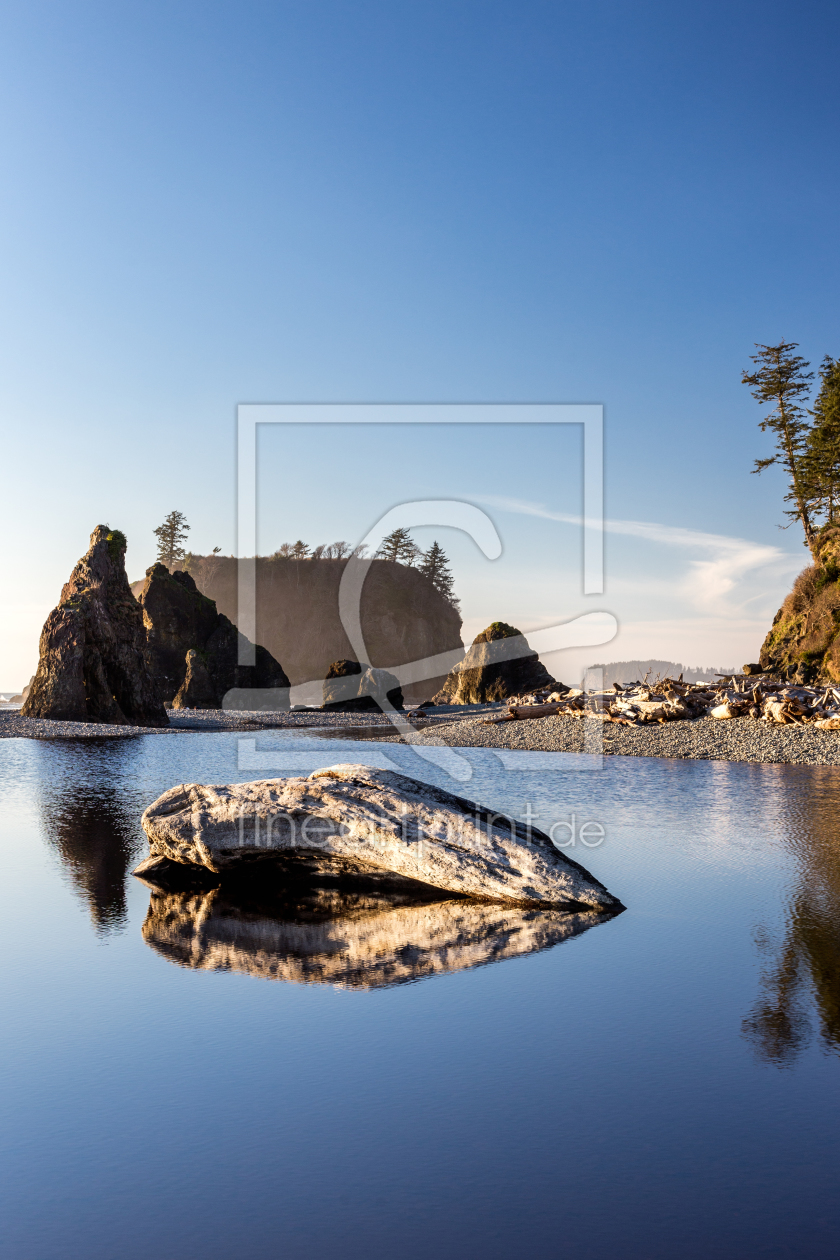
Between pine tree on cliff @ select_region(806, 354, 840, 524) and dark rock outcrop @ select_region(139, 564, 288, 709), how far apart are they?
37.6 m

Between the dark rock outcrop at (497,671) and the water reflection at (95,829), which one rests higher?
the dark rock outcrop at (497,671)

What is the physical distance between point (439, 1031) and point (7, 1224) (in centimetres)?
201

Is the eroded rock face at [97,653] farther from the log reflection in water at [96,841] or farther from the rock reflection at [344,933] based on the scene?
the rock reflection at [344,933]

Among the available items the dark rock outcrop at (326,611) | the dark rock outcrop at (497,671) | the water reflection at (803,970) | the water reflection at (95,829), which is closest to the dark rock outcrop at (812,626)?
the dark rock outcrop at (497,671)

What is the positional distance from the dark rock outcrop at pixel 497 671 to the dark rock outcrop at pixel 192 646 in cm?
1321

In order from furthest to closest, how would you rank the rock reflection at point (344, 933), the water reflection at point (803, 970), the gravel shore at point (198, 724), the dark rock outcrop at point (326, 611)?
the dark rock outcrop at point (326, 611) < the gravel shore at point (198, 724) < the rock reflection at point (344, 933) < the water reflection at point (803, 970)

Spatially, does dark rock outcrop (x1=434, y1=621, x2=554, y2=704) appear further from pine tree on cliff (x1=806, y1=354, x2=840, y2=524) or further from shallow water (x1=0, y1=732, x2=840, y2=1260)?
shallow water (x1=0, y1=732, x2=840, y2=1260)

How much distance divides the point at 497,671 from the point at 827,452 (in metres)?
24.1

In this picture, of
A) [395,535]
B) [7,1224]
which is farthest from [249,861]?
[395,535]

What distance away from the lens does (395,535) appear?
382 ft

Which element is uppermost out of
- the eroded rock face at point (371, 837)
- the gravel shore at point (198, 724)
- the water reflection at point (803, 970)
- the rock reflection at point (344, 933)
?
the eroded rock face at point (371, 837)

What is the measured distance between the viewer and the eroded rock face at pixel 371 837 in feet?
21.8

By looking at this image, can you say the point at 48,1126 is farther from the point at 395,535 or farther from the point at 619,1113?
the point at 395,535

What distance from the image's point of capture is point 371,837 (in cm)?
694
